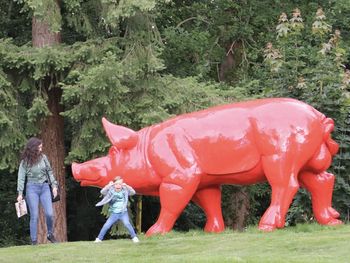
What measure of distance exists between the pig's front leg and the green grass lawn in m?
0.51

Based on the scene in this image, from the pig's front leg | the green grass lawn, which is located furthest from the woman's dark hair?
the pig's front leg

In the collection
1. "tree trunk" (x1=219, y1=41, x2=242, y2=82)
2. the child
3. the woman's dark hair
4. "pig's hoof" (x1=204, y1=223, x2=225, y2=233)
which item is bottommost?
"pig's hoof" (x1=204, y1=223, x2=225, y2=233)

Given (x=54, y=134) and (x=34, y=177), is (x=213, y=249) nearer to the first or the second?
(x=34, y=177)

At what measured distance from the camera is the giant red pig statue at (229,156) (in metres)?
10.2

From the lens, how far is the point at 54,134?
1452cm

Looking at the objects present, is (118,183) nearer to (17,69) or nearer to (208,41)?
(17,69)

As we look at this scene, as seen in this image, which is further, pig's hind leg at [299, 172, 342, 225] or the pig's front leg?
pig's hind leg at [299, 172, 342, 225]

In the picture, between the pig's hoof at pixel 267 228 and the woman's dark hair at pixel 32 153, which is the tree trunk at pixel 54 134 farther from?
the pig's hoof at pixel 267 228

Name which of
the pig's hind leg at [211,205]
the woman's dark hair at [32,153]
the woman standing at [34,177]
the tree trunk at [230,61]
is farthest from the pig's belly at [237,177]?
the tree trunk at [230,61]

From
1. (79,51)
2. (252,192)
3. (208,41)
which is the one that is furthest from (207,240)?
(208,41)

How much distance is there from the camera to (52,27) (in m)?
13.3

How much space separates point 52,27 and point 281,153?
18.4 ft

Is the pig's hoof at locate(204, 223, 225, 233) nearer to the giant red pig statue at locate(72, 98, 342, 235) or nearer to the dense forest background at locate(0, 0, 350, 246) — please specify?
the giant red pig statue at locate(72, 98, 342, 235)

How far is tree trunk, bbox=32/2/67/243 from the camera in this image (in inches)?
566
